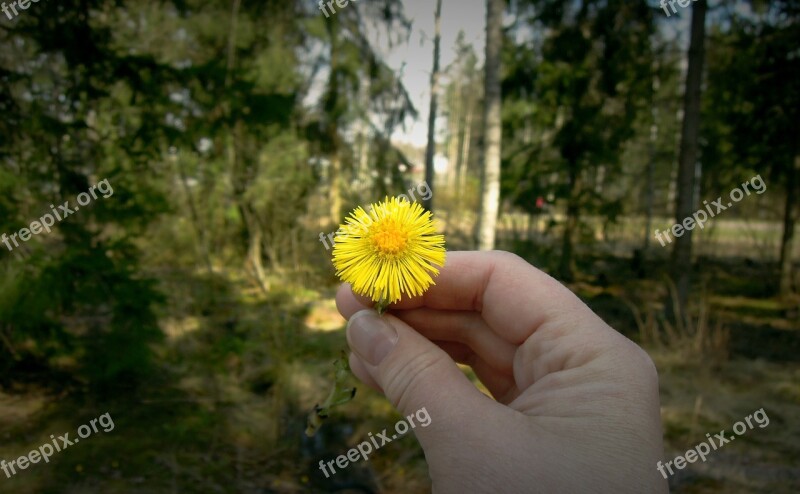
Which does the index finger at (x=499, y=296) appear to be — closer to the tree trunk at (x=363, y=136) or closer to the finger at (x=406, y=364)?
the finger at (x=406, y=364)

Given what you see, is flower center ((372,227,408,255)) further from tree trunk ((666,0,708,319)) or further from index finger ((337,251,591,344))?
tree trunk ((666,0,708,319))

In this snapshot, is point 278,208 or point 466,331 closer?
point 466,331

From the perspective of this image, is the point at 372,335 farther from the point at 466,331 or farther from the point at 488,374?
the point at 488,374

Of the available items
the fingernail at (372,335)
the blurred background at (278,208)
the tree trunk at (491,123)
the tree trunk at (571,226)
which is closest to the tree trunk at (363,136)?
the blurred background at (278,208)

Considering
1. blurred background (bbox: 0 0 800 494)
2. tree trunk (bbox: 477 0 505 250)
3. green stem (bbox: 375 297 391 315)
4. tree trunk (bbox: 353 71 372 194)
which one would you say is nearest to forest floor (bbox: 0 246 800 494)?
blurred background (bbox: 0 0 800 494)

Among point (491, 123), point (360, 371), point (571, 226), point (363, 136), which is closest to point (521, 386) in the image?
point (360, 371)

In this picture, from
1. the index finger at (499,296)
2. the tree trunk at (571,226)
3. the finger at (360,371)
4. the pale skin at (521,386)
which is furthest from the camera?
the tree trunk at (571,226)
